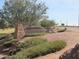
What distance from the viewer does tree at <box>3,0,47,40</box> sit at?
43.3m

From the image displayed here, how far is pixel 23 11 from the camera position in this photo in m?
43.5

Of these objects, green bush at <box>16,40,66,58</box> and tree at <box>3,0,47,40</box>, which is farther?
tree at <box>3,0,47,40</box>

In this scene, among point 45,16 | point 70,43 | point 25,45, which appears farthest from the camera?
point 45,16

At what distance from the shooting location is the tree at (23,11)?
43.3 m

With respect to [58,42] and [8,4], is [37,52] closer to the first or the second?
[58,42]

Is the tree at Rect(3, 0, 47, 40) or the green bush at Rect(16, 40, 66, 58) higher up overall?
the tree at Rect(3, 0, 47, 40)

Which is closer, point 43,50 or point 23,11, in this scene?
point 43,50

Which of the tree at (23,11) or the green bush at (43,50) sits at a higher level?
the tree at (23,11)

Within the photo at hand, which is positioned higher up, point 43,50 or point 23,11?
point 23,11

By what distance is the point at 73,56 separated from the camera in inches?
452

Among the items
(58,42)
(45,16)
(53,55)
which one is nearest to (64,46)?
(58,42)

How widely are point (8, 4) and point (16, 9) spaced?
2685 millimetres

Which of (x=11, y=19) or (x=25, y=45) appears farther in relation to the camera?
(x=11, y=19)

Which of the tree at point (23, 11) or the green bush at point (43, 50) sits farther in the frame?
the tree at point (23, 11)
